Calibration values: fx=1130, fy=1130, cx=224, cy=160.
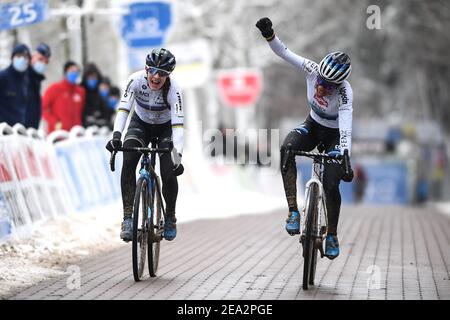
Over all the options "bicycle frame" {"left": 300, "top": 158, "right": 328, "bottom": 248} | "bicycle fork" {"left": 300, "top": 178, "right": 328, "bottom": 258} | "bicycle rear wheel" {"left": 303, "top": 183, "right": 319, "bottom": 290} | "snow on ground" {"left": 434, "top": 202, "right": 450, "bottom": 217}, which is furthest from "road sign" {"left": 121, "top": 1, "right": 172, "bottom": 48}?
"bicycle rear wheel" {"left": 303, "top": 183, "right": 319, "bottom": 290}

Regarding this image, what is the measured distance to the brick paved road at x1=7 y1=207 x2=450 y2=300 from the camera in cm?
915

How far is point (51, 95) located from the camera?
16.5 m

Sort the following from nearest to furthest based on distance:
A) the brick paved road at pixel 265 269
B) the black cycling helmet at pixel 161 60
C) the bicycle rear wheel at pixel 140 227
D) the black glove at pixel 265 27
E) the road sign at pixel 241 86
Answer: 1. the brick paved road at pixel 265 269
2. the bicycle rear wheel at pixel 140 227
3. the black cycling helmet at pixel 161 60
4. the black glove at pixel 265 27
5. the road sign at pixel 241 86

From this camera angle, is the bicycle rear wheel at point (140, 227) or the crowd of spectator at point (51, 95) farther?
the crowd of spectator at point (51, 95)

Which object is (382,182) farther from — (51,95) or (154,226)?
(154,226)

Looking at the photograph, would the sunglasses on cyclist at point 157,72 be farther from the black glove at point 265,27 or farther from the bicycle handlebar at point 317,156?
the bicycle handlebar at point 317,156

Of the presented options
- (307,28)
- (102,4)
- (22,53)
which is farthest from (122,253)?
(307,28)

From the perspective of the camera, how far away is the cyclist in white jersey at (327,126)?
9617 millimetres

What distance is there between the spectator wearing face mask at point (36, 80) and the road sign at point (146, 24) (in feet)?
18.2

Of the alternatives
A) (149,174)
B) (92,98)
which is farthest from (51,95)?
(149,174)

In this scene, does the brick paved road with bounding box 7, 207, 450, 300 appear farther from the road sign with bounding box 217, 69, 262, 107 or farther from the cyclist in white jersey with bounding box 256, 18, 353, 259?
the road sign with bounding box 217, 69, 262, 107

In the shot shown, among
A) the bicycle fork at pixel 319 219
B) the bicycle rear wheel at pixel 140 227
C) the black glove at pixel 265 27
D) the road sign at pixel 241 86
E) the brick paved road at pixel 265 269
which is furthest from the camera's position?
the road sign at pixel 241 86

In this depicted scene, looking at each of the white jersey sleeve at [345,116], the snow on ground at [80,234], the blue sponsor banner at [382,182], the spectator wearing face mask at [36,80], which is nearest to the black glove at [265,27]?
the white jersey sleeve at [345,116]

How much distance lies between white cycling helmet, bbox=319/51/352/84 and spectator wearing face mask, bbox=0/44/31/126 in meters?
5.97
